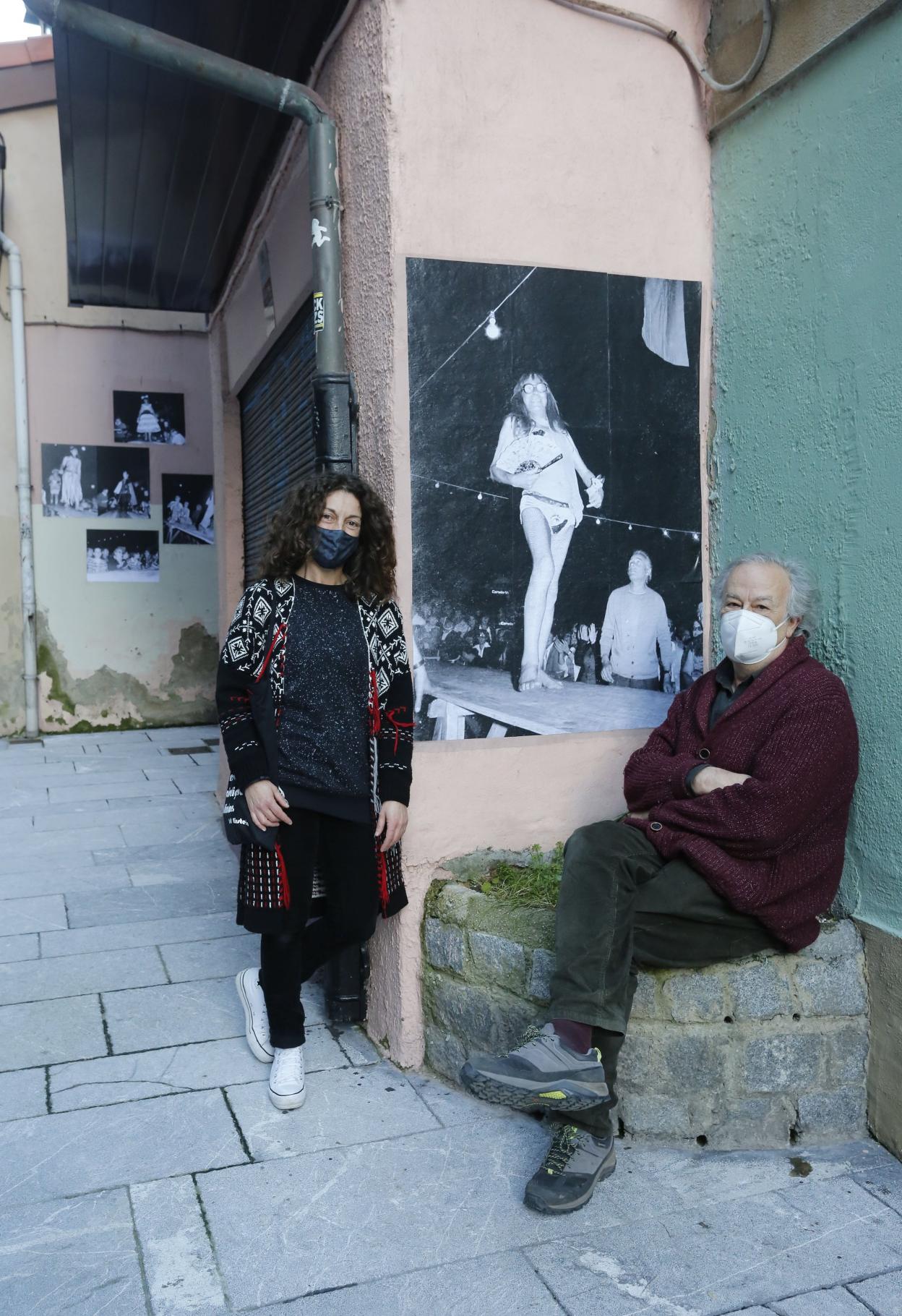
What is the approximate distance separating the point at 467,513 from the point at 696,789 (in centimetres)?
112

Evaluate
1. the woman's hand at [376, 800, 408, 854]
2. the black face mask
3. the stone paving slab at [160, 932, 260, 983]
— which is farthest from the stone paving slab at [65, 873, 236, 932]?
the black face mask

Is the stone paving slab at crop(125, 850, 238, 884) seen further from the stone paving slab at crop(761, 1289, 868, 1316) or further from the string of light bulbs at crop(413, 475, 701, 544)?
the stone paving slab at crop(761, 1289, 868, 1316)

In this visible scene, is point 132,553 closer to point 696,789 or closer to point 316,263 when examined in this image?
point 316,263

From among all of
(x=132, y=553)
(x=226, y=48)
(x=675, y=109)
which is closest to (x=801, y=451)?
(x=675, y=109)

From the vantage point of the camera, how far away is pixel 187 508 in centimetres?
1030

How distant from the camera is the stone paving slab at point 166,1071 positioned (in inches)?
125

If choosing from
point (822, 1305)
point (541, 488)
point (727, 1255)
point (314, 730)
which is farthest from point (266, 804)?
point (822, 1305)

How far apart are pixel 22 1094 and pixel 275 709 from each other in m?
1.37

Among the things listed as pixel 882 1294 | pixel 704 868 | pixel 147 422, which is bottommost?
pixel 882 1294

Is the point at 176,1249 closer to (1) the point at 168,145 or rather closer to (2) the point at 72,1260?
(2) the point at 72,1260

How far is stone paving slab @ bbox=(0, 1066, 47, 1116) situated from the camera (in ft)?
9.99

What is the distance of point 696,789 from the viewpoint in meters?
2.89

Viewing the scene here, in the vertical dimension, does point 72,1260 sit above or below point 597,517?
below

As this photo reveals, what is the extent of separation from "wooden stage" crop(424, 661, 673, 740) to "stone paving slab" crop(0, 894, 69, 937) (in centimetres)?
227
